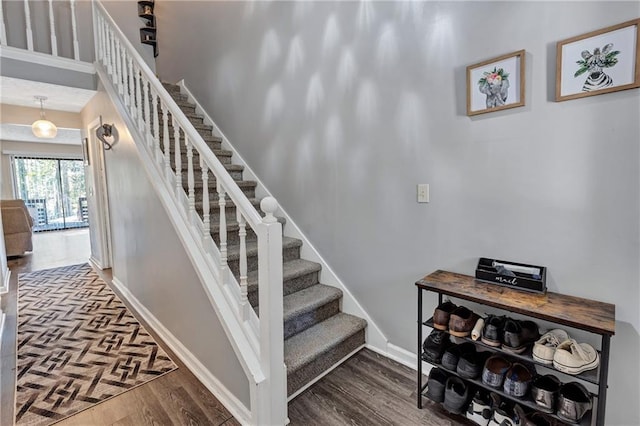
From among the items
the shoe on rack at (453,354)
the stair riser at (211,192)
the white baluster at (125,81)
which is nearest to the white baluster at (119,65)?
the white baluster at (125,81)

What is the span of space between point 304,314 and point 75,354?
1.74m

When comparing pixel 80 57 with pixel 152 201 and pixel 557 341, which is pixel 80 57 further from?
pixel 557 341

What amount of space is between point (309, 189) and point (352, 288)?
0.87m

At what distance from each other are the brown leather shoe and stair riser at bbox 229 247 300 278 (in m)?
1.36

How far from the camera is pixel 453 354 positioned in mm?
1575

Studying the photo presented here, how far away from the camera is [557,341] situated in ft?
4.33

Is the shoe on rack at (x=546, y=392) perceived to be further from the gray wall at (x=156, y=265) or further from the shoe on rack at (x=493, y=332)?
the gray wall at (x=156, y=265)

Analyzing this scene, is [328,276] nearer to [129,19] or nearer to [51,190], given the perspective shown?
[129,19]

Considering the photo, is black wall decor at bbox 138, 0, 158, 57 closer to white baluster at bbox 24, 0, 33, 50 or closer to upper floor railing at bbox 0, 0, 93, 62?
upper floor railing at bbox 0, 0, 93, 62

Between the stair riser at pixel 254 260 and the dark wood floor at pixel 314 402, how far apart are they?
2.34 ft

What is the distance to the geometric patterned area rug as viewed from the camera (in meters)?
1.78

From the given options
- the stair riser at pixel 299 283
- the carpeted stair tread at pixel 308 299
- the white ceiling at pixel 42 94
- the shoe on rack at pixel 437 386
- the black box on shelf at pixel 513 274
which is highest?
the white ceiling at pixel 42 94

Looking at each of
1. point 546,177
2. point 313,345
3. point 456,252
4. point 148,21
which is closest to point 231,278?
point 313,345

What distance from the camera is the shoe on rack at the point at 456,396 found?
1.53 meters
